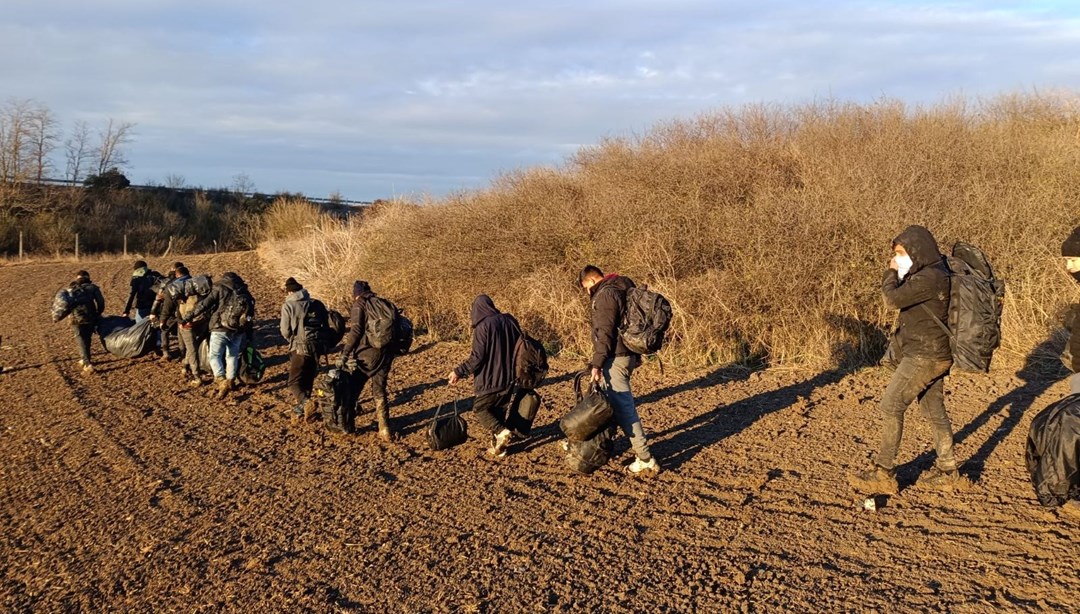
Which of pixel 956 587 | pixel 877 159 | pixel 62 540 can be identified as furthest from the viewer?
pixel 877 159

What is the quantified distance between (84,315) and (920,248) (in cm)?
1052

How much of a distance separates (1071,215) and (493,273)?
8.60 metres

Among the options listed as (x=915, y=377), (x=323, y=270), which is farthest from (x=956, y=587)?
(x=323, y=270)

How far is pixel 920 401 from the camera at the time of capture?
20.1 ft

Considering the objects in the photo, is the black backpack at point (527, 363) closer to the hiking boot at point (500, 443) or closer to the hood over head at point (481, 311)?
the hood over head at point (481, 311)

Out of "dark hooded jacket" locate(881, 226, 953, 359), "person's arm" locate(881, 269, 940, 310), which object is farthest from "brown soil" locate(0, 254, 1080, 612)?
"person's arm" locate(881, 269, 940, 310)

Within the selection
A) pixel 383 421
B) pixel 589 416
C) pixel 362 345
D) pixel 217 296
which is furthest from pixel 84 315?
pixel 589 416

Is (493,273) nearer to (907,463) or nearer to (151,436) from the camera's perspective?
(151,436)

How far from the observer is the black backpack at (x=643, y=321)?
636cm

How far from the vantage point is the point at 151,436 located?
8.43 metres

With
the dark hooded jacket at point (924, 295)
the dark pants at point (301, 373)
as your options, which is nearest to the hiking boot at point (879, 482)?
the dark hooded jacket at point (924, 295)

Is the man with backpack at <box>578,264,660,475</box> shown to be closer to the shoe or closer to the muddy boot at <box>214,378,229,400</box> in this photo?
the shoe

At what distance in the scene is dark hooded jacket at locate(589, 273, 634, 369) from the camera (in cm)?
639

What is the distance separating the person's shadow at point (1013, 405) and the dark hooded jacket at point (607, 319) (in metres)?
2.69
